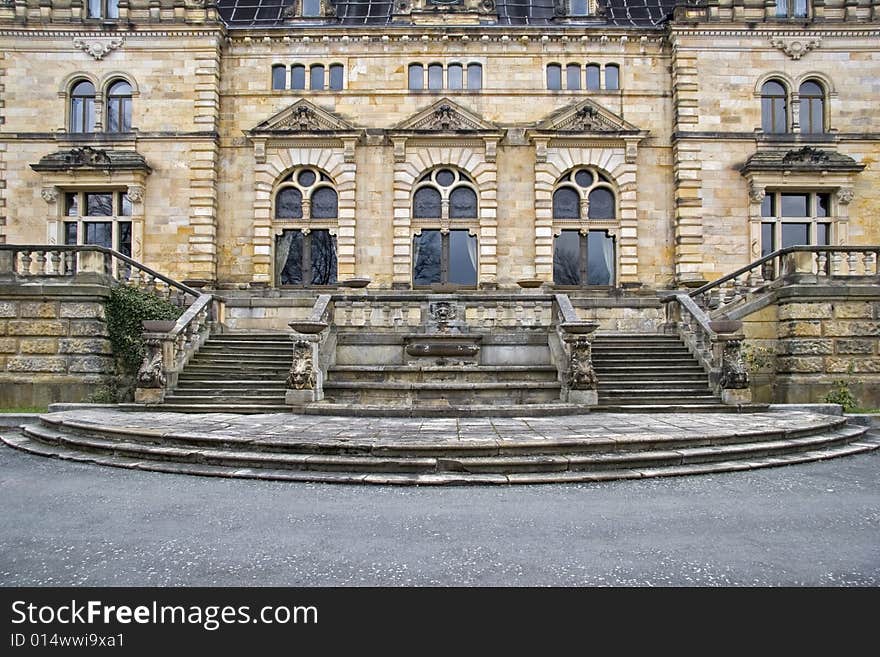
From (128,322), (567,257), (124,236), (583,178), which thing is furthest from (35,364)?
(583,178)

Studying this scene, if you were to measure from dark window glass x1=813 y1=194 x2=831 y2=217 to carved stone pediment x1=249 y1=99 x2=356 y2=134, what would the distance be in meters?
19.3

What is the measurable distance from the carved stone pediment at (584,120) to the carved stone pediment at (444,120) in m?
2.50

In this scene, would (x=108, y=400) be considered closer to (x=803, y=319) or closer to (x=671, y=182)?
(x=803, y=319)

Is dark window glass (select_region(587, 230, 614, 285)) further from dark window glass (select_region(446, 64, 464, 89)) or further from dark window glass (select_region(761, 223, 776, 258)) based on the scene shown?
dark window glass (select_region(446, 64, 464, 89))

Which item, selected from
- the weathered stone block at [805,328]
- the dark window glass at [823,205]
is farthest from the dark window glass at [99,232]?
the dark window glass at [823,205]

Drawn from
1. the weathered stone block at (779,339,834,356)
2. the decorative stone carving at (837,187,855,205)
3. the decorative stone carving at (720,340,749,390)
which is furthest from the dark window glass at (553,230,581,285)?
the decorative stone carving at (720,340,749,390)

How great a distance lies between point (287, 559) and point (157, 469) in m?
4.41

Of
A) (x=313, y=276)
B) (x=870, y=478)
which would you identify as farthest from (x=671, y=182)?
(x=870, y=478)

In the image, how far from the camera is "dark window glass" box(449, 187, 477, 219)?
23969 millimetres

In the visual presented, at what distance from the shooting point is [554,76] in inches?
939

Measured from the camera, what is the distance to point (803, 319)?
15.1m

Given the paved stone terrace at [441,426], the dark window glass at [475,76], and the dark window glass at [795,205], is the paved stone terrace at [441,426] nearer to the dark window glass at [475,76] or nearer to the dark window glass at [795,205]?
the dark window glass at [795,205]

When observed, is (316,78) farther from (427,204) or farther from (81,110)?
(81,110)

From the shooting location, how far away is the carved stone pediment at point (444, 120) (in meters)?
23.4
